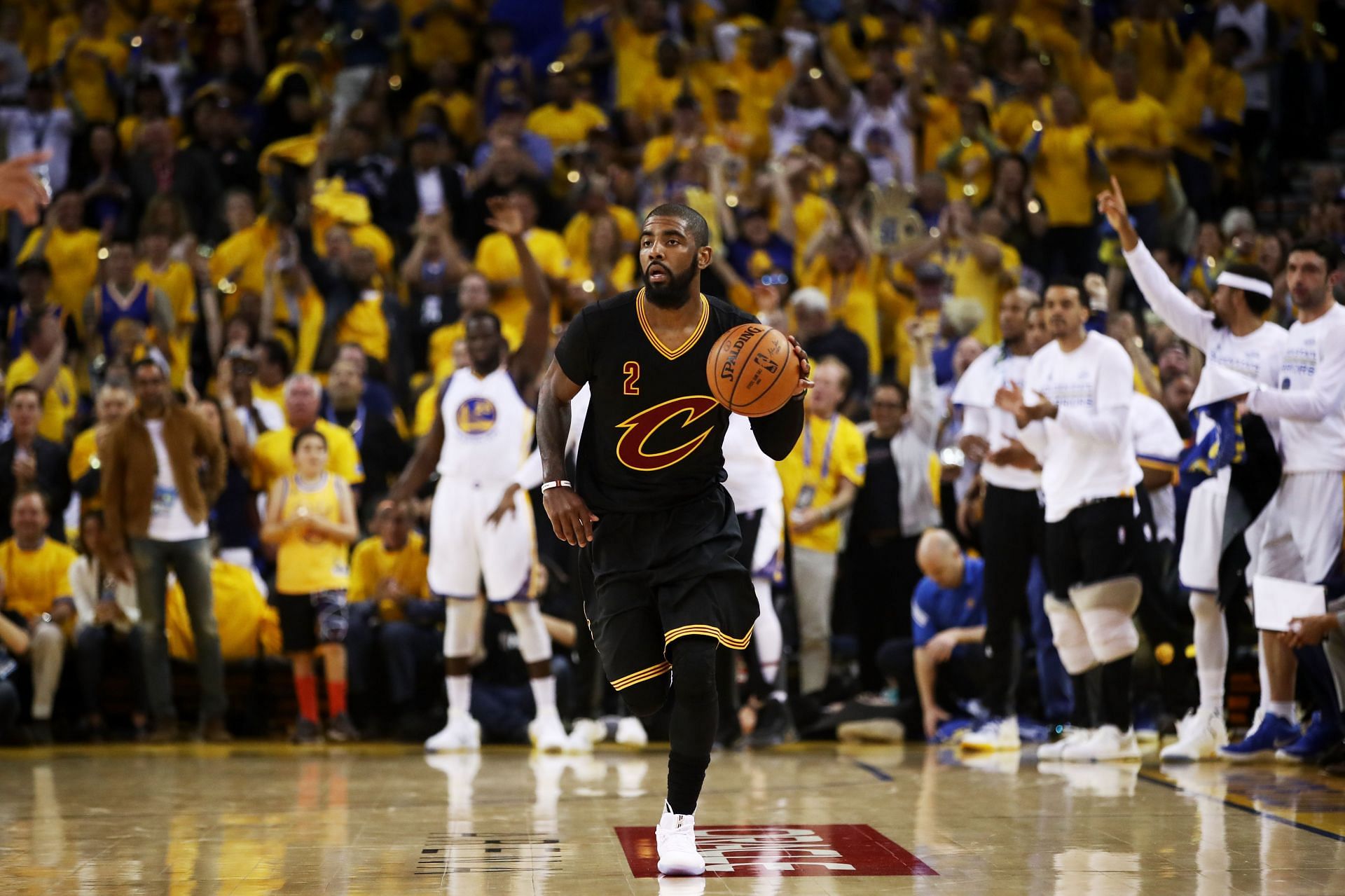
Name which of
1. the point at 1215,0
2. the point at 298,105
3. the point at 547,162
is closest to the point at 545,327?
the point at 547,162

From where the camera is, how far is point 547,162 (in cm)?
1498

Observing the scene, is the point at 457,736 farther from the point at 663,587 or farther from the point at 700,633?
the point at 700,633

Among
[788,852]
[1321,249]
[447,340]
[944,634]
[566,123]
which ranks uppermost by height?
[566,123]

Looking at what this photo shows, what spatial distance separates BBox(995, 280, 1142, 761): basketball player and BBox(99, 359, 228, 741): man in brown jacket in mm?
5319

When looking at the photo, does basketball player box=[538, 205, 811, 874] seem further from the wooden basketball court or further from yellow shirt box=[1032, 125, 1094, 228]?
yellow shirt box=[1032, 125, 1094, 228]

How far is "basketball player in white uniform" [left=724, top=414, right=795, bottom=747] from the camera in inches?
361

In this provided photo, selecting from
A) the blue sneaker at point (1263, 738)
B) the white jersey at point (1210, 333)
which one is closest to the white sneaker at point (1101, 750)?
the blue sneaker at point (1263, 738)

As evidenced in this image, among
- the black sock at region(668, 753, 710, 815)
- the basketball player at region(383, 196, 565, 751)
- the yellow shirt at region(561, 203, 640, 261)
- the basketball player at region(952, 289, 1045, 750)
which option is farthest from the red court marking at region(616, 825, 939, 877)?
the yellow shirt at region(561, 203, 640, 261)

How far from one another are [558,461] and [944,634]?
5193mm

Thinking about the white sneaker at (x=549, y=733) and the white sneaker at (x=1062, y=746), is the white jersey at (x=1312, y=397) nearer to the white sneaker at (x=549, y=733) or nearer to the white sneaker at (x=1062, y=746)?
the white sneaker at (x=1062, y=746)

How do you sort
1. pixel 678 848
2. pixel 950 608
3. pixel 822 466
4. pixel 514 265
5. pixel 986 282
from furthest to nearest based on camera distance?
pixel 514 265, pixel 986 282, pixel 822 466, pixel 950 608, pixel 678 848

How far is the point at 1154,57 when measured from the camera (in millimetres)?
15789

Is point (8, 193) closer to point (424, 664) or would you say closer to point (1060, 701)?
point (424, 664)

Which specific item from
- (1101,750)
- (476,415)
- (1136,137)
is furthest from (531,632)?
(1136,137)
